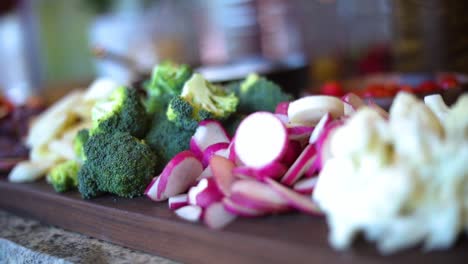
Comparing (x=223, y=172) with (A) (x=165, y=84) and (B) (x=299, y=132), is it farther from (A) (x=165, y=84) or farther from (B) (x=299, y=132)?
(A) (x=165, y=84)

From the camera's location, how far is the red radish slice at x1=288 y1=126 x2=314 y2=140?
2.88 ft

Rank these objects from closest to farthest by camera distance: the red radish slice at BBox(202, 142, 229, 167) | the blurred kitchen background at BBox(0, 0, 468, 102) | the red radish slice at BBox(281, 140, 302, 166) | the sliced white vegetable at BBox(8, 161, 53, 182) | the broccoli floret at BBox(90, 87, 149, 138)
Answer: the red radish slice at BBox(281, 140, 302, 166) → the red radish slice at BBox(202, 142, 229, 167) → the broccoli floret at BBox(90, 87, 149, 138) → the sliced white vegetable at BBox(8, 161, 53, 182) → the blurred kitchen background at BBox(0, 0, 468, 102)

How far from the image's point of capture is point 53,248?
982 millimetres

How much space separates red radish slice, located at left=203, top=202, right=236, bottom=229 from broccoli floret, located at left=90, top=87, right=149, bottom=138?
0.35m

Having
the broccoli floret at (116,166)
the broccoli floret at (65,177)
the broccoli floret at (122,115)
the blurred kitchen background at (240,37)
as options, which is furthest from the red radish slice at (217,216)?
the blurred kitchen background at (240,37)

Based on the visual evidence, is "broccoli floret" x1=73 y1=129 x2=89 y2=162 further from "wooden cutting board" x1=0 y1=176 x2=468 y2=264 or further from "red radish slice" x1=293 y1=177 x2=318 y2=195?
"red radish slice" x1=293 y1=177 x2=318 y2=195

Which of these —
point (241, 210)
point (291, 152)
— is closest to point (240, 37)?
point (291, 152)

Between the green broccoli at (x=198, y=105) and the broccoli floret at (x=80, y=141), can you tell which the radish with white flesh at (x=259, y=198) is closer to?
the green broccoli at (x=198, y=105)

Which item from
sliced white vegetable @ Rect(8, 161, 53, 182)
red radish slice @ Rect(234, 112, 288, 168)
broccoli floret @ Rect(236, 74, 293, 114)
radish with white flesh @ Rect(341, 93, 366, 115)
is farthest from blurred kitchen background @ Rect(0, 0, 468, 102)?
red radish slice @ Rect(234, 112, 288, 168)

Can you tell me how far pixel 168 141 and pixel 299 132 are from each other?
0.32m

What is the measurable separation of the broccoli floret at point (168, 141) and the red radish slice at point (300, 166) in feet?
0.93

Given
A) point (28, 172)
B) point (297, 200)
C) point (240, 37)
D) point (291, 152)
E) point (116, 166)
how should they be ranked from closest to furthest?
point (297, 200), point (291, 152), point (116, 166), point (28, 172), point (240, 37)

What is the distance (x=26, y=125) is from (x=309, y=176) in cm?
133

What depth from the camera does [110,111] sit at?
1.07 metres
